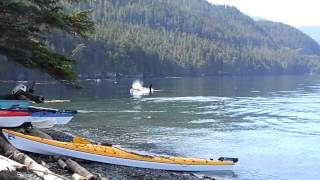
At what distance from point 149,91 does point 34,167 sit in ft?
272

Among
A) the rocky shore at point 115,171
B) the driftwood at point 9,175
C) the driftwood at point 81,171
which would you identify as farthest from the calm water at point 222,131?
the driftwood at point 9,175

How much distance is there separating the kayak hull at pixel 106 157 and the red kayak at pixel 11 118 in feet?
4.08

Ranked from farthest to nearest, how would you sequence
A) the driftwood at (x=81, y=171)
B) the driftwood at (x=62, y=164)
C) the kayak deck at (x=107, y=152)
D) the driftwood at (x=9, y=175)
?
the kayak deck at (x=107, y=152)
the driftwood at (x=62, y=164)
the driftwood at (x=81, y=171)
the driftwood at (x=9, y=175)

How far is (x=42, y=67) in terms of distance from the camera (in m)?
24.7

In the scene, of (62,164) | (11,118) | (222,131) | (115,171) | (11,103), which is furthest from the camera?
(222,131)

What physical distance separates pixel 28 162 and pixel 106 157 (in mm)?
7060

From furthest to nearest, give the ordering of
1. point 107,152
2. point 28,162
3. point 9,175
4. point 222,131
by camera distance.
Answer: point 222,131 → point 107,152 → point 28,162 → point 9,175

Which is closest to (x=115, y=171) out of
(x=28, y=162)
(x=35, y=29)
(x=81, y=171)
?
(x=81, y=171)

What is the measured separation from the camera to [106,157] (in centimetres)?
2456

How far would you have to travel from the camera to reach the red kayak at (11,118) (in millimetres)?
23812

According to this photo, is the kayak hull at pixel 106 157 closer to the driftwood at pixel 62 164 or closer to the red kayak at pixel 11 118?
the red kayak at pixel 11 118

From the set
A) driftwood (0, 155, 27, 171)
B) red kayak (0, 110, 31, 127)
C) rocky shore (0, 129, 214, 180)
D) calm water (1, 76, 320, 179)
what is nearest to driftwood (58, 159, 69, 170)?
rocky shore (0, 129, 214, 180)

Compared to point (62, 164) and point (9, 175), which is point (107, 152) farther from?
point (9, 175)

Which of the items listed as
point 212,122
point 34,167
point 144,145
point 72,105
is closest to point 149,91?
point 72,105
